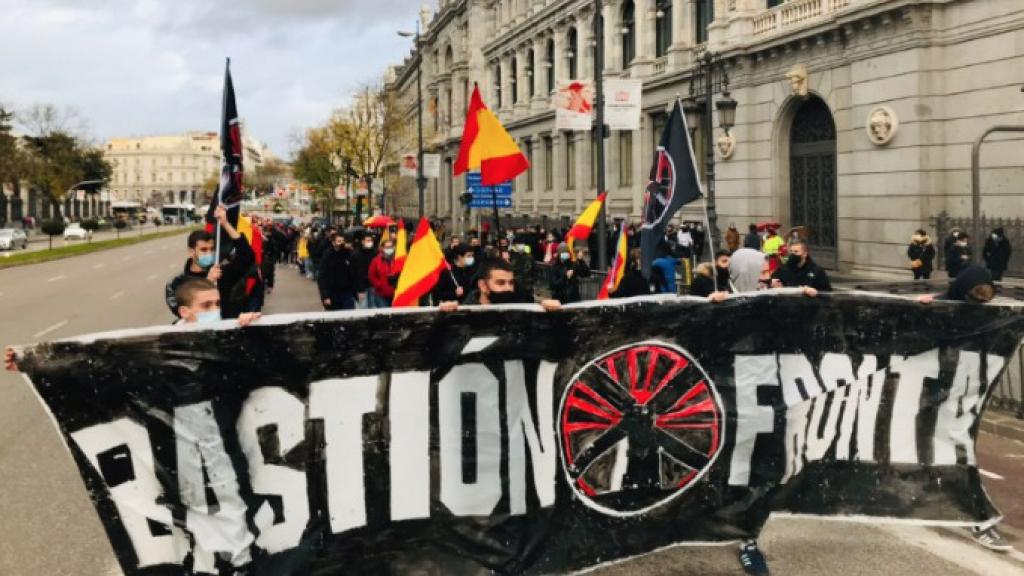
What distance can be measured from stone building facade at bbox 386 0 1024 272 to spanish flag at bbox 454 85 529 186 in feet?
42.8

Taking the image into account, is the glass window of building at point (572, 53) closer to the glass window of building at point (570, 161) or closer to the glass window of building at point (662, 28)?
the glass window of building at point (570, 161)

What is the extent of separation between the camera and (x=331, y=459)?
480 cm

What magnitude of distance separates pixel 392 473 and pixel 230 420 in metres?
0.88

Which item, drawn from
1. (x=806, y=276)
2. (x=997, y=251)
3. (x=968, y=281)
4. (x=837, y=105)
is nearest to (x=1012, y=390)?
(x=806, y=276)

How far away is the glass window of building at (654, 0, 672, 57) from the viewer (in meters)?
34.2

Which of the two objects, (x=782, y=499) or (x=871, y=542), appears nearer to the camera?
(x=782, y=499)

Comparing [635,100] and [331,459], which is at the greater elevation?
[635,100]

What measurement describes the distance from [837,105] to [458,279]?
13.6 metres

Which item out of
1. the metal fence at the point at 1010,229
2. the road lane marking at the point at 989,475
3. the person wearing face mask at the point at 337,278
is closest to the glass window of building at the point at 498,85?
the metal fence at the point at 1010,229

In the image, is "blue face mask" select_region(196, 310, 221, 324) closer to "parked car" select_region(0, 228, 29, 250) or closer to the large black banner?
the large black banner

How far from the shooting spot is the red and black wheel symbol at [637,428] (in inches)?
203

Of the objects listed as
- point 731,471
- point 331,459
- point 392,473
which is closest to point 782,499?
point 731,471

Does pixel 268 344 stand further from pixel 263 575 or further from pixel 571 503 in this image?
pixel 571 503

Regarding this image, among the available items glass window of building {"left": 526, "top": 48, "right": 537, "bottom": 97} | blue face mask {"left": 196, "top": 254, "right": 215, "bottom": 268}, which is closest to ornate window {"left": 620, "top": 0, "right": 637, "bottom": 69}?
glass window of building {"left": 526, "top": 48, "right": 537, "bottom": 97}
